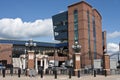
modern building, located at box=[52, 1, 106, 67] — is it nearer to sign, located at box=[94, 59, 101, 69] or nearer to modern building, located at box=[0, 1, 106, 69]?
modern building, located at box=[0, 1, 106, 69]

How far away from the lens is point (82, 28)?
88.1 meters

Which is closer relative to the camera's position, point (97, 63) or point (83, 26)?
point (97, 63)

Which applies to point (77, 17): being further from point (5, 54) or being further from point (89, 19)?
point (5, 54)

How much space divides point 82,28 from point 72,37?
18.3 feet

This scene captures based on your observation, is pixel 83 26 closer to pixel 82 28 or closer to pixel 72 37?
pixel 82 28

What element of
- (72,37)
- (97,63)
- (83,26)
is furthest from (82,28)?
(97,63)

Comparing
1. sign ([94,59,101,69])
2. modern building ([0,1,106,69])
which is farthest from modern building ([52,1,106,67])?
sign ([94,59,101,69])

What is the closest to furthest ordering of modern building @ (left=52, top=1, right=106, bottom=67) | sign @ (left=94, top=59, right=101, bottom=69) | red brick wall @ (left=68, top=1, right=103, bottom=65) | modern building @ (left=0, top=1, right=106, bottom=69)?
sign @ (left=94, top=59, right=101, bottom=69)
modern building @ (left=0, top=1, right=106, bottom=69)
red brick wall @ (left=68, top=1, right=103, bottom=65)
modern building @ (left=52, top=1, right=106, bottom=67)

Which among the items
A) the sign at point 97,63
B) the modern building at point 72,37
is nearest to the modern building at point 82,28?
the modern building at point 72,37

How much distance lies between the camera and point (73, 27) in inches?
3600

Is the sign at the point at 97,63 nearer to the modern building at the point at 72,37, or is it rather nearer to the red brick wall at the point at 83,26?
the modern building at the point at 72,37

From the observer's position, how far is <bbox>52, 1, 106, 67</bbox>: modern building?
288 ft

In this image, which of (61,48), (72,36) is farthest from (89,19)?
(61,48)

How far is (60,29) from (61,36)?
2.82 meters
